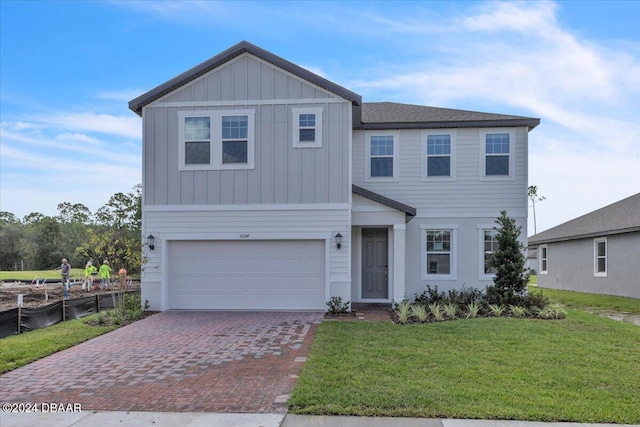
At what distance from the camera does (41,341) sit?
867cm

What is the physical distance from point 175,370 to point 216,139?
7410 millimetres

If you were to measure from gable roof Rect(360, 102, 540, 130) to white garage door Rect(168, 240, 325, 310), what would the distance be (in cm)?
472

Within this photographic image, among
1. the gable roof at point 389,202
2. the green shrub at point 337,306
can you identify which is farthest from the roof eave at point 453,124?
the green shrub at point 337,306

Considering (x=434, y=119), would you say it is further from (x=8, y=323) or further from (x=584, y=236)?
(x=8, y=323)

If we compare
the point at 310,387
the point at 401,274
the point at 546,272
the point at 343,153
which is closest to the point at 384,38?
the point at 343,153

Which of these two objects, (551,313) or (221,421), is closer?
(221,421)

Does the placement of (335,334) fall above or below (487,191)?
below

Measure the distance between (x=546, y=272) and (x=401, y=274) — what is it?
645 inches

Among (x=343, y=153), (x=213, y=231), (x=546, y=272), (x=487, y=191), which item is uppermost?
(x=343, y=153)

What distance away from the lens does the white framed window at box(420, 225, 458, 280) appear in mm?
14125

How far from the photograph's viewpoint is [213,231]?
41.1ft

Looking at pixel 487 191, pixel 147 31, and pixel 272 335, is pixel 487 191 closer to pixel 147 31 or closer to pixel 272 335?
pixel 272 335

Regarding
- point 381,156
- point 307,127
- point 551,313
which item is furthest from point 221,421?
point 381,156

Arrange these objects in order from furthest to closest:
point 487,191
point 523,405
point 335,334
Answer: point 487,191 → point 335,334 → point 523,405
